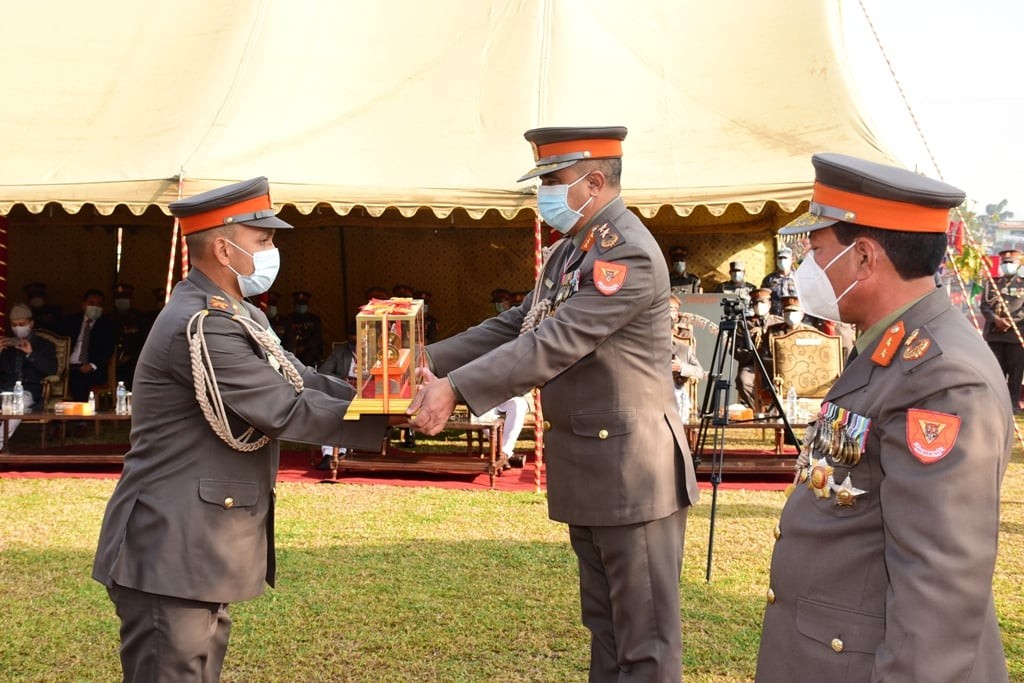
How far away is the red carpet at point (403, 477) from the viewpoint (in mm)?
9109

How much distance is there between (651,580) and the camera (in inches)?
135

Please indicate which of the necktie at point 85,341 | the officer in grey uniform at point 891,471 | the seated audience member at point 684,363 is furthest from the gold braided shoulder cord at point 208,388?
the necktie at point 85,341

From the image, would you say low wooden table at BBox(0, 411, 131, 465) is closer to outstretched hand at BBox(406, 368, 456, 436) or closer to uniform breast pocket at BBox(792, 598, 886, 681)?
outstretched hand at BBox(406, 368, 456, 436)

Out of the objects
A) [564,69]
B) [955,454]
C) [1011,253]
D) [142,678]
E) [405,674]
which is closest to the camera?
[955,454]

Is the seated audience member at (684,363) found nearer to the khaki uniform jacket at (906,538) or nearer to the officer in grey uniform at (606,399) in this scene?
the officer in grey uniform at (606,399)

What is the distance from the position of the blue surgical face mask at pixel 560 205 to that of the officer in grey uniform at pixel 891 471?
137 centimetres

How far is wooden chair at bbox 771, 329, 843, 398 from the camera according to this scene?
11.2m

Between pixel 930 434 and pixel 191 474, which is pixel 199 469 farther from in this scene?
pixel 930 434

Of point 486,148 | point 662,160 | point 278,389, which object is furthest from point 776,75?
point 278,389

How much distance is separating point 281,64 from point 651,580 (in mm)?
7740

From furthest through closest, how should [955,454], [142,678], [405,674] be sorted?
[405,674] < [142,678] < [955,454]

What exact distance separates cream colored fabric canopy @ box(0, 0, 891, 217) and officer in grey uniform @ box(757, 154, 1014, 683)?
6.42 meters

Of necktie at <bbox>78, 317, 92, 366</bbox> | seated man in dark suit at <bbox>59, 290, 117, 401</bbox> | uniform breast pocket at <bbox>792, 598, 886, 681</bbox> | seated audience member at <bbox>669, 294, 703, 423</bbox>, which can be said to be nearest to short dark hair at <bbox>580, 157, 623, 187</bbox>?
uniform breast pocket at <bbox>792, 598, 886, 681</bbox>

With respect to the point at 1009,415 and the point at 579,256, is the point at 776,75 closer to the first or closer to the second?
the point at 579,256
